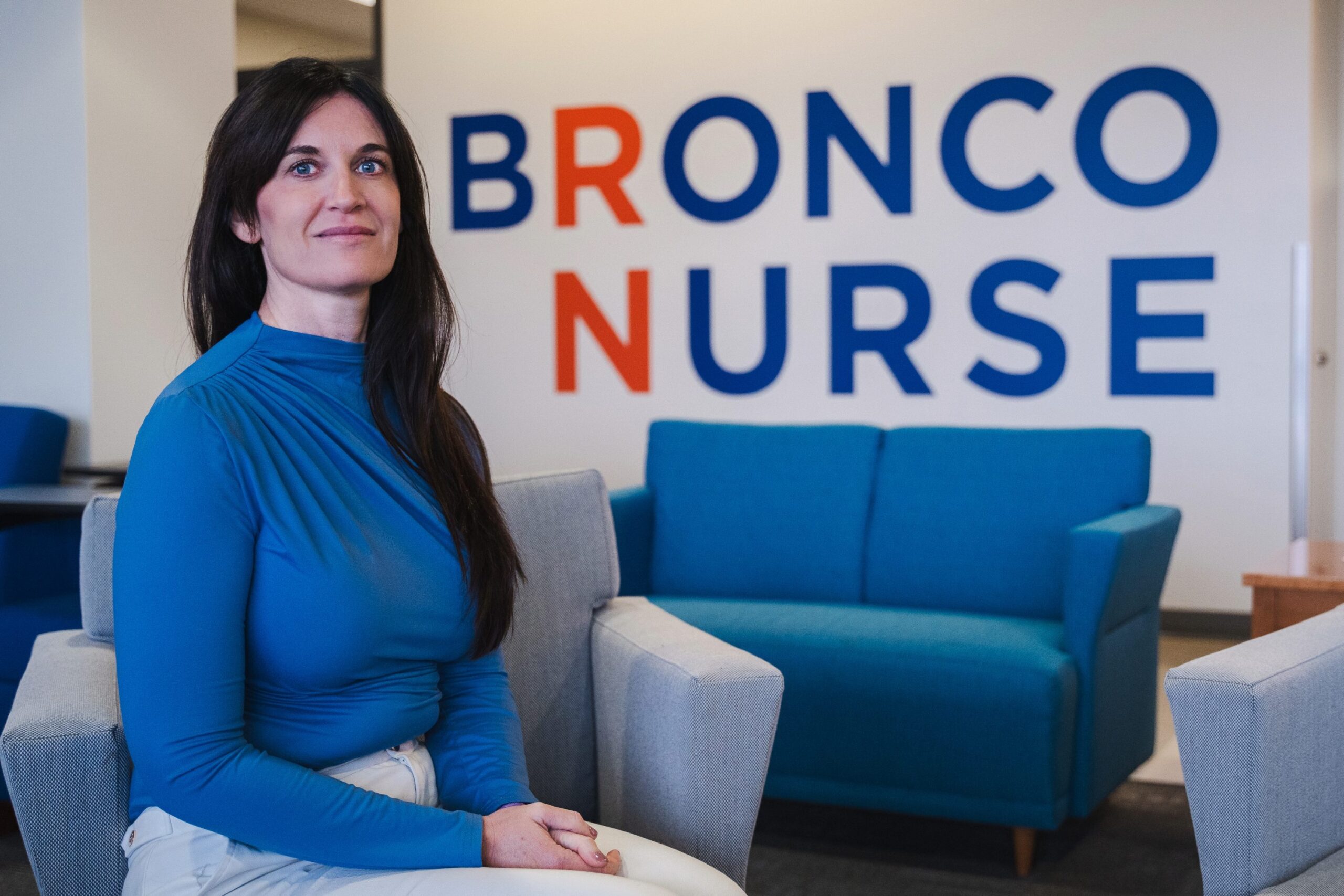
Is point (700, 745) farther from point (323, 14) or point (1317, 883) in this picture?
point (323, 14)

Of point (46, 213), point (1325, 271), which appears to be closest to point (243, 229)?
point (46, 213)

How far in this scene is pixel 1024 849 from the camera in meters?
2.74

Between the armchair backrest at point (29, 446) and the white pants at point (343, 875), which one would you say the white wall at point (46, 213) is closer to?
the armchair backrest at point (29, 446)

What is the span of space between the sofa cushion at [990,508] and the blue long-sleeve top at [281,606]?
7.08 ft

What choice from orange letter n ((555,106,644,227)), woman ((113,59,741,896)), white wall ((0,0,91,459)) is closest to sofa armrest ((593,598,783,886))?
woman ((113,59,741,896))

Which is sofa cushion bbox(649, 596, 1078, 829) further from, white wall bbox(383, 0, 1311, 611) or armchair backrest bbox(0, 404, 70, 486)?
white wall bbox(383, 0, 1311, 611)

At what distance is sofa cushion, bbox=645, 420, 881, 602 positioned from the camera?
139 inches

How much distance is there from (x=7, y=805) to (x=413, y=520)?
2068mm

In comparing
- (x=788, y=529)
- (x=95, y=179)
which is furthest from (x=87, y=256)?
(x=788, y=529)

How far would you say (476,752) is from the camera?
4.92 ft

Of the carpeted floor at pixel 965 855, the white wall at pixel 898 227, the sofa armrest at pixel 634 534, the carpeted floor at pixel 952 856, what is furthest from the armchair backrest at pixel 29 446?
the white wall at pixel 898 227

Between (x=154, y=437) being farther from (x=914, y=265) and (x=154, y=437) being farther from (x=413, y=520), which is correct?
(x=914, y=265)

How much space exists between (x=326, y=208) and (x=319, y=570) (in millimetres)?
386

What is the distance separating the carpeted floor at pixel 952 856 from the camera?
8.63 ft
